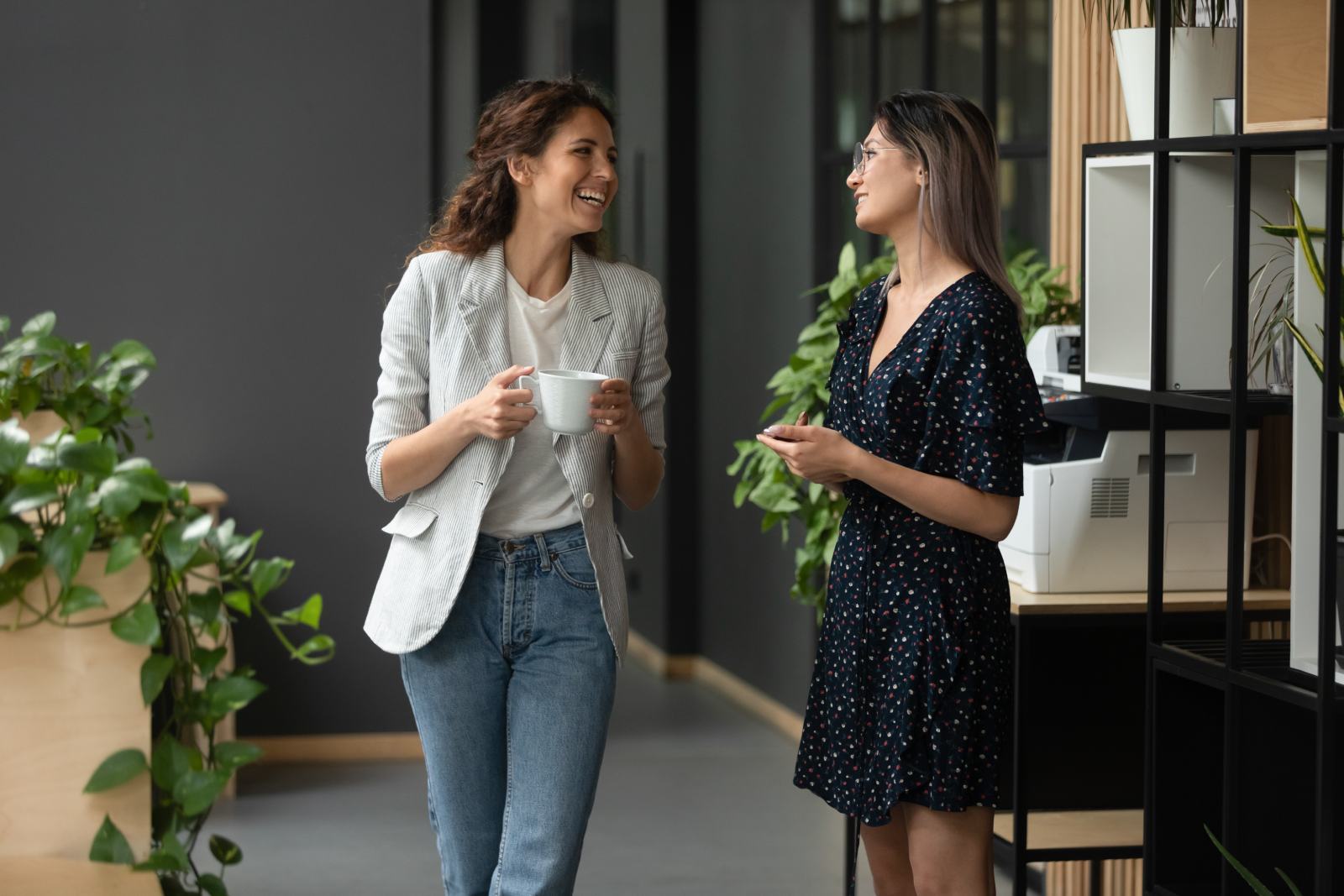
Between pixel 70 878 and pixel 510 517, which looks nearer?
pixel 70 878

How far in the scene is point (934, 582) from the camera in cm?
221

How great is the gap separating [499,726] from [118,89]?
3575 mm

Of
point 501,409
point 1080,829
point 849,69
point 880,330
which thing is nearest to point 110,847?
point 501,409

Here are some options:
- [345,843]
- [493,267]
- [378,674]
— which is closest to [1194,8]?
[493,267]

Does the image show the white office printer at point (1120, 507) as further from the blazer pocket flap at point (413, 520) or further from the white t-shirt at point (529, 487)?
the blazer pocket flap at point (413, 520)

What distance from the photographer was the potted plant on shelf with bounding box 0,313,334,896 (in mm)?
1228

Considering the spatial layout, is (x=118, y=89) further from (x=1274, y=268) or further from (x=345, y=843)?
(x=1274, y=268)

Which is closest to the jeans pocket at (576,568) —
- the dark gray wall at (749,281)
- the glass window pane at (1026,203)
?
the glass window pane at (1026,203)

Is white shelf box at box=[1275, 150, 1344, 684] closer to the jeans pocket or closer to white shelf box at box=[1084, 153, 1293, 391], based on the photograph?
white shelf box at box=[1084, 153, 1293, 391]

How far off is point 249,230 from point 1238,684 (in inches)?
148

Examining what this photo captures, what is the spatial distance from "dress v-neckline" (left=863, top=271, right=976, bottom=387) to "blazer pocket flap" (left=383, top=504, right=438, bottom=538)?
64 centimetres

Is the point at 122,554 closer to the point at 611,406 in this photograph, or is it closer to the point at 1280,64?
the point at 611,406

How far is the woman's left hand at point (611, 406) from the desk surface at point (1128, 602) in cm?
98

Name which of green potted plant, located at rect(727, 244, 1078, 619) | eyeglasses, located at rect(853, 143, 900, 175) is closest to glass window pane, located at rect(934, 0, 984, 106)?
green potted plant, located at rect(727, 244, 1078, 619)
